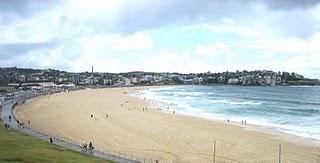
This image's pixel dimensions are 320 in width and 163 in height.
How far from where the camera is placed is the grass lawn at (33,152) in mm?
28991

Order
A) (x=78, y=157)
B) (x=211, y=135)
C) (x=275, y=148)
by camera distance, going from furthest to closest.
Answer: (x=211, y=135)
(x=275, y=148)
(x=78, y=157)

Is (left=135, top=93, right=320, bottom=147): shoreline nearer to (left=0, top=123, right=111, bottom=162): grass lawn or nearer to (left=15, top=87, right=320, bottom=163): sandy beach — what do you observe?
(left=15, top=87, right=320, bottom=163): sandy beach

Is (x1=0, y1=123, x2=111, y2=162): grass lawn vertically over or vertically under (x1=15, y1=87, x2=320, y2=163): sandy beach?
over

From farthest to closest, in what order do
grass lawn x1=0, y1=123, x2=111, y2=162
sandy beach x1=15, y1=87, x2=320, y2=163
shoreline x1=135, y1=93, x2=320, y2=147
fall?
shoreline x1=135, y1=93, x2=320, y2=147 < sandy beach x1=15, y1=87, x2=320, y2=163 < grass lawn x1=0, y1=123, x2=111, y2=162

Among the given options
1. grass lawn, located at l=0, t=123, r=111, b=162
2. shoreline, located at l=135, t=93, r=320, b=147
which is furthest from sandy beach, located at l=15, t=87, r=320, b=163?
grass lawn, located at l=0, t=123, r=111, b=162

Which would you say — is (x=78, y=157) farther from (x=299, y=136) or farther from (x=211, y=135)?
(x=299, y=136)

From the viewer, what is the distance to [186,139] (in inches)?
1868

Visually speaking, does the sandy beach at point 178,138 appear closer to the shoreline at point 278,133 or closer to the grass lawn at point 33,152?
the shoreline at point 278,133

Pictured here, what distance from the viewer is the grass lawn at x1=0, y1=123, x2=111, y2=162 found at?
28991 millimetres

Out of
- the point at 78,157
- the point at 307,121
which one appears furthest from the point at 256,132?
the point at 78,157

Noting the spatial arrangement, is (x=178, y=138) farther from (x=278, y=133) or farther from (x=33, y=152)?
(x=33, y=152)

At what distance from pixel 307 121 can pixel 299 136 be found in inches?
670

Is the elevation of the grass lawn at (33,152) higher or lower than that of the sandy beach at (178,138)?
higher

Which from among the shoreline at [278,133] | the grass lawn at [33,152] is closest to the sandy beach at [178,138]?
the shoreline at [278,133]
